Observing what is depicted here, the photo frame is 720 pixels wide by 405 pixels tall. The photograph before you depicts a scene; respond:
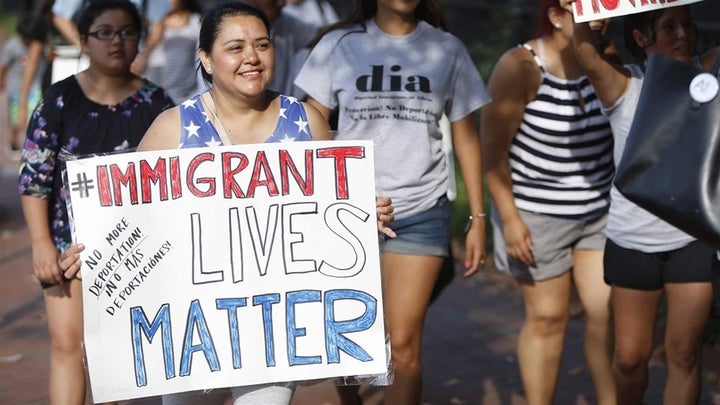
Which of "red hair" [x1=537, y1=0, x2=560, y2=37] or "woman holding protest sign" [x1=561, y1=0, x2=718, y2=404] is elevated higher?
"red hair" [x1=537, y1=0, x2=560, y2=37]

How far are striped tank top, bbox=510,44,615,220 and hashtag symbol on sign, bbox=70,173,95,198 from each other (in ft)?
6.60

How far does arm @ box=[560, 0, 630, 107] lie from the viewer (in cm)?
477

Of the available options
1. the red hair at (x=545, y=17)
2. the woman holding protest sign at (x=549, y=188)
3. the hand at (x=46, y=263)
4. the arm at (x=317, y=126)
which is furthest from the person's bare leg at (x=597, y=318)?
the hand at (x=46, y=263)

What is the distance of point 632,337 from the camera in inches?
198

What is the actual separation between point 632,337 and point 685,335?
0.24 meters

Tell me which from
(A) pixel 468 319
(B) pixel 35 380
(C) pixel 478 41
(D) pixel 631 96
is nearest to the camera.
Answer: (D) pixel 631 96

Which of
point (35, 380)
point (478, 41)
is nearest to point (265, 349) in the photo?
point (35, 380)

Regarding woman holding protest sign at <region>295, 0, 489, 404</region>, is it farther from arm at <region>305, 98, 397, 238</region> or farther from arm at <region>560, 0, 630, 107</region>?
arm at <region>305, 98, 397, 238</region>

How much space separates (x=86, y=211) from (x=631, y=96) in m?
2.10

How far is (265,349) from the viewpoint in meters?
3.98

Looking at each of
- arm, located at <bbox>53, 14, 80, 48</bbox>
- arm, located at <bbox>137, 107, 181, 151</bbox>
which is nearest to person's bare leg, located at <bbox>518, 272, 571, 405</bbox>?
arm, located at <bbox>137, 107, 181, 151</bbox>

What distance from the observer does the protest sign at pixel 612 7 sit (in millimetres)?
4430

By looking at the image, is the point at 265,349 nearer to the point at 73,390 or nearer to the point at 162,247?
the point at 162,247

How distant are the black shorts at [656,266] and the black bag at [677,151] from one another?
92 centimetres
